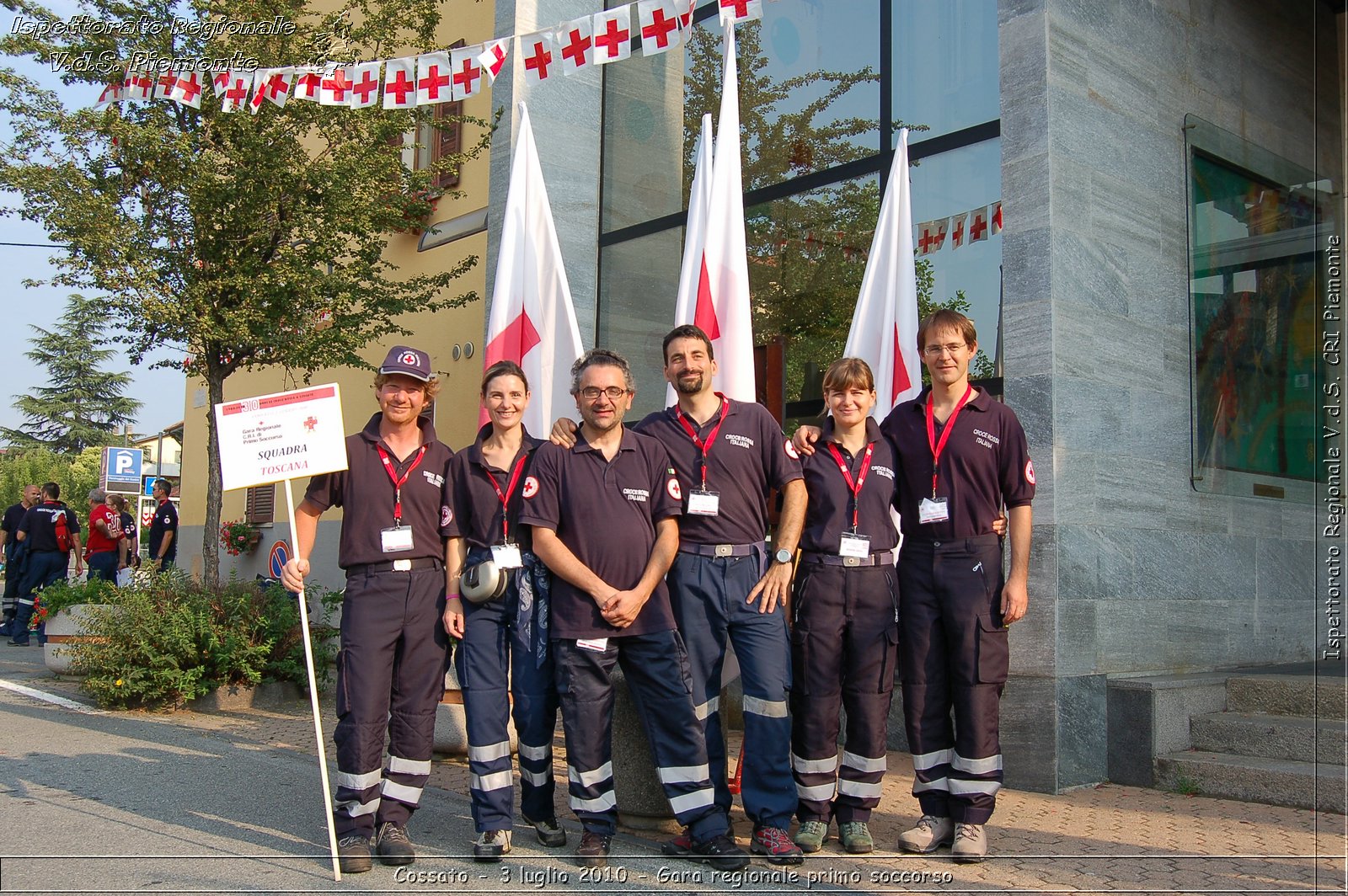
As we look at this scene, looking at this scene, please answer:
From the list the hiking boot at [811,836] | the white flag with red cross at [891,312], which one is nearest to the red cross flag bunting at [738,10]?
the white flag with red cross at [891,312]

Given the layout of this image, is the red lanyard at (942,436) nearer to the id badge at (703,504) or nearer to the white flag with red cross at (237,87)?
the id badge at (703,504)

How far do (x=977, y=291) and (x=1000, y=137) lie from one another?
1.04 meters

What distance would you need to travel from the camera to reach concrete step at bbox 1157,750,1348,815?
5711 mm

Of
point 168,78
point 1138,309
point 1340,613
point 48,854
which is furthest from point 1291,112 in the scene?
point 48,854

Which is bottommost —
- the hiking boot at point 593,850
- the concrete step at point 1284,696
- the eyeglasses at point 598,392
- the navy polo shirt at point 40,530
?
the hiking boot at point 593,850

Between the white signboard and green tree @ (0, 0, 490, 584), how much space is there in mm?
4936

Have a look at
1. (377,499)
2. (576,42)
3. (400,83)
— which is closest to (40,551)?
(400,83)

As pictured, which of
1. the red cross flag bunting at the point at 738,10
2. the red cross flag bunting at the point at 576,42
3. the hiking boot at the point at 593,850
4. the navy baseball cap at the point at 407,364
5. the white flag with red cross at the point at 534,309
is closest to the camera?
the hiking boot at the point at 593,850

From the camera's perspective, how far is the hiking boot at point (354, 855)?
4.58m

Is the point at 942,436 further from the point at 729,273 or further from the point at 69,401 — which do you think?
the point at 69,401

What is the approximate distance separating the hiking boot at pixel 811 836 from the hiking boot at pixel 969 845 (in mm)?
551

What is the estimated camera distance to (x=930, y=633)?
5012mm

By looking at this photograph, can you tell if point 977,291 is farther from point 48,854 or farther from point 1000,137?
point 48,854

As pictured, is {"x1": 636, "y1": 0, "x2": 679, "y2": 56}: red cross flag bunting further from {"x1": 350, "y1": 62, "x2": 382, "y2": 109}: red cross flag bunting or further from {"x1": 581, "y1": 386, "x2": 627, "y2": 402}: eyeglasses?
{"x1": 581, "y1": 386, "x2": 627, "y2": 402}: eyeglasses
